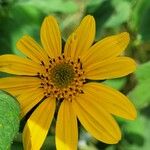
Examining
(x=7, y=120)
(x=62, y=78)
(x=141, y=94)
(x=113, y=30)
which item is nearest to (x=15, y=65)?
(x=62, y=78)

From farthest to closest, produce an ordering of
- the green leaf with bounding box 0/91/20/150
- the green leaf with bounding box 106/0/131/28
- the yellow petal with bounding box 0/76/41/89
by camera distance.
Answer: the green leaf with bounding box 106/0/131/28, the yellow petal with bounding box 0/76/41/89, the green leaf with bounding box 0/91/20/150

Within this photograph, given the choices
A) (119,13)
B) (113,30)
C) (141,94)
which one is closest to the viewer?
(141,94)

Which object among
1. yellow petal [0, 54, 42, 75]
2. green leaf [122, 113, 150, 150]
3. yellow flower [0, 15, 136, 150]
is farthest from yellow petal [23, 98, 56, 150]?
green leaf [122, 113, 150, 150]

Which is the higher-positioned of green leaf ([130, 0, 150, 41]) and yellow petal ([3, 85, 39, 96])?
green leaf ([130, 0, 150, 41])

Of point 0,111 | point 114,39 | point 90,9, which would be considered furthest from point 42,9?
point 0,111

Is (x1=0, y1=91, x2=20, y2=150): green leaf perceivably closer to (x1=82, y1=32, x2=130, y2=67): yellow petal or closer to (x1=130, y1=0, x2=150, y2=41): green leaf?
(x1=82, y1=32, x2=130, y2=67): yellow petal

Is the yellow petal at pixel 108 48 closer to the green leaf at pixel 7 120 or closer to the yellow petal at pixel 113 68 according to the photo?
the yellow petal at pixel 113 68

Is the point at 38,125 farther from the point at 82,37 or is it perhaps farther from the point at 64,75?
the point at 82,37
